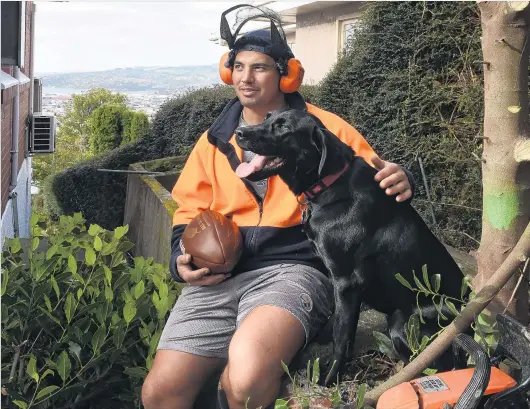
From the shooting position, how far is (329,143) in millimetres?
2107

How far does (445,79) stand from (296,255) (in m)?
3.61

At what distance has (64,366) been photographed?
2.65m

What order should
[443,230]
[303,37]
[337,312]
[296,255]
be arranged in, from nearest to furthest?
[337,312]
[296,255]
[443,230]
[303,37]

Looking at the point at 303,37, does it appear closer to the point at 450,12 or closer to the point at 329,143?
the point at 450,12

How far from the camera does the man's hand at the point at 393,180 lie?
219 cm

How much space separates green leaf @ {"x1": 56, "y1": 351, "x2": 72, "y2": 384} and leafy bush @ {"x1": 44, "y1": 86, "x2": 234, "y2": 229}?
4.73 meters

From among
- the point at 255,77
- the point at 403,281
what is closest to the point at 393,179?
the point at 403,281

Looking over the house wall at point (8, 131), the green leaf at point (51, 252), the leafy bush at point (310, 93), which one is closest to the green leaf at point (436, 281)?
the green leaf at point (51, 252)

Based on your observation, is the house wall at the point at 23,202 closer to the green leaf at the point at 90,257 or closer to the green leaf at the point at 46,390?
the green leaf at the point at 90,257

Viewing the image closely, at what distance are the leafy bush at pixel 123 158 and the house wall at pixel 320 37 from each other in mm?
3203

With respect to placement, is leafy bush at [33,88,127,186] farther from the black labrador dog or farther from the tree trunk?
the tree trunk

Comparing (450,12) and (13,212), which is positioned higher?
(450,12)

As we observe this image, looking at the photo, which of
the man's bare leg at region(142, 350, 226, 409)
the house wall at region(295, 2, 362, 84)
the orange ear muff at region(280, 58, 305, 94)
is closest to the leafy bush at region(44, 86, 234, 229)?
the house wall at region(295, 2, 362, 84)

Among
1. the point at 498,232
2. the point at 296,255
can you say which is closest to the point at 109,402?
the point at 296,255
